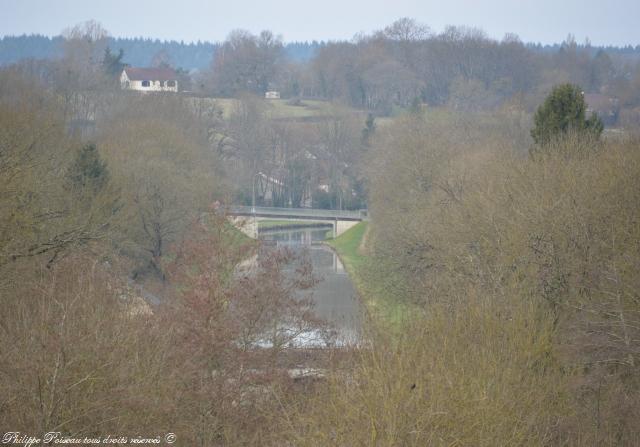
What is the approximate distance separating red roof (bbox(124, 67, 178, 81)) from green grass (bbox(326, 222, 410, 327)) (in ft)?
230

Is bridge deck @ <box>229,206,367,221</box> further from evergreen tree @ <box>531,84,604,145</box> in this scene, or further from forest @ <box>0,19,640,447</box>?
evergreen tree @ <box>531,84,604,145</box>

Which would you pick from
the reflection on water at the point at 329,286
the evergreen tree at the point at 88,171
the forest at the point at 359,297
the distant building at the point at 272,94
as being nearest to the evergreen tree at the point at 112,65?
the distant building at the point at 272,94

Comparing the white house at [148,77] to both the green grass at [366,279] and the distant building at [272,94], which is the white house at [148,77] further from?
the green grass at [366,279]

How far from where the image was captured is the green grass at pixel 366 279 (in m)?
28.0

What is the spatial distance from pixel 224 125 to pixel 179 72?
49.9 metres

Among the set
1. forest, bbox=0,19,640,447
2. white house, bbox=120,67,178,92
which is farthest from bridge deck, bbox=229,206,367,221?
white house, bbox=120,67,178,92

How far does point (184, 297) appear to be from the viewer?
20922 millimetres

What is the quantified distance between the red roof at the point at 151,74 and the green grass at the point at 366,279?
230 feet

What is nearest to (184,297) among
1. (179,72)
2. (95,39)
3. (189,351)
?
(189,351)

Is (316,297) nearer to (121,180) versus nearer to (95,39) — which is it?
(121,180)

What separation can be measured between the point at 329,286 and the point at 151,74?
95.2 metres

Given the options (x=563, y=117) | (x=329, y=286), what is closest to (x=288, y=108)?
(x=329, y=286)

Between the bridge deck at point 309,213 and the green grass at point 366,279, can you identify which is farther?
the bridge deck at point 309,213

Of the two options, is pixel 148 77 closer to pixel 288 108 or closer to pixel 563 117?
pixel 288 108
